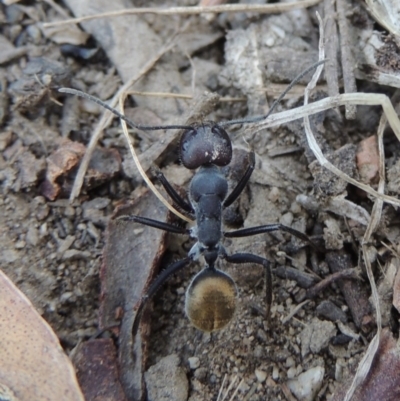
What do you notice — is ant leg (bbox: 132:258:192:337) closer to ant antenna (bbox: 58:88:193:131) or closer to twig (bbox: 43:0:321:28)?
ant antenna (bbox: 58:88:193:131)

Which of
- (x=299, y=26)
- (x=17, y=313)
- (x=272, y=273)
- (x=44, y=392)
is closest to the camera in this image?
(x=44, y=392)

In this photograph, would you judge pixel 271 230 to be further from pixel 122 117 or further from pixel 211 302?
pixel 122 117

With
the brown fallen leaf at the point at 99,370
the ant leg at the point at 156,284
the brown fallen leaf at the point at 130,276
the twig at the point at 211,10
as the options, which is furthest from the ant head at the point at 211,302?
the twig at the point at 211,10

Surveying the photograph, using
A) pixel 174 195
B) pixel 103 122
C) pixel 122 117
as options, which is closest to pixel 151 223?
pixel 174 195

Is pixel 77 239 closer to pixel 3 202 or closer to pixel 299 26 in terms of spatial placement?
pixel 3 202

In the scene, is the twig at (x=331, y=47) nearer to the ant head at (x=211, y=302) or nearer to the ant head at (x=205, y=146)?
the ant head at (x=205, y=146)

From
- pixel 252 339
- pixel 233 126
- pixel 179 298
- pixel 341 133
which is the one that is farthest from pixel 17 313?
pixel 341 133
